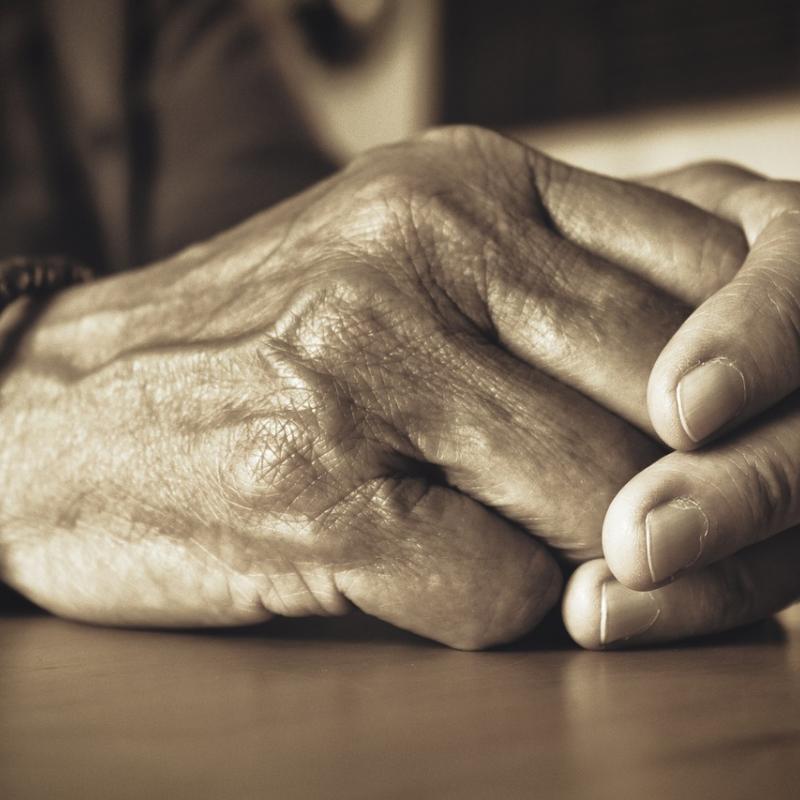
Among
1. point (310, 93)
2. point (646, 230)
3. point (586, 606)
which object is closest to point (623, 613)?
point (586, 606)

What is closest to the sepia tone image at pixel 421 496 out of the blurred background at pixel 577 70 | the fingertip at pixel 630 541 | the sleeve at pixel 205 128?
the fingertip at pixel 630 541

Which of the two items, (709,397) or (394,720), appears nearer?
(394,720)

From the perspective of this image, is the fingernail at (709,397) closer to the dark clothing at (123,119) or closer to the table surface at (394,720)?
the table surface at (394,720)

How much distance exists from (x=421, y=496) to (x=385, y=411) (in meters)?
0.05

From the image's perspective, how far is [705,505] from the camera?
51cm

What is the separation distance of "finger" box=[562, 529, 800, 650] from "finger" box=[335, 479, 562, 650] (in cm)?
2

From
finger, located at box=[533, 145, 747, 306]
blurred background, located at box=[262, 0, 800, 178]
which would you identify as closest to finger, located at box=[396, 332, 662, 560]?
finger, located at box=[533, 145, 747, 306]

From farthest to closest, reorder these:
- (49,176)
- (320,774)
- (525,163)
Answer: (49,176)
(525,163)
(320,774)

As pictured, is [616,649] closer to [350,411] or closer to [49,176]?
[350,411]

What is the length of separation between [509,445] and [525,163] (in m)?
0.21

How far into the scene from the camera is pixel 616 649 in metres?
0.54

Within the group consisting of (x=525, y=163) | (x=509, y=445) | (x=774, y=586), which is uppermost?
(x=525, y=163)

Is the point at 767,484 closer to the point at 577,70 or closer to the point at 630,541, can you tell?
the point at 630,541

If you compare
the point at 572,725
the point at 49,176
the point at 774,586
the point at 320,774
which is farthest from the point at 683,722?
the point at 49,176
